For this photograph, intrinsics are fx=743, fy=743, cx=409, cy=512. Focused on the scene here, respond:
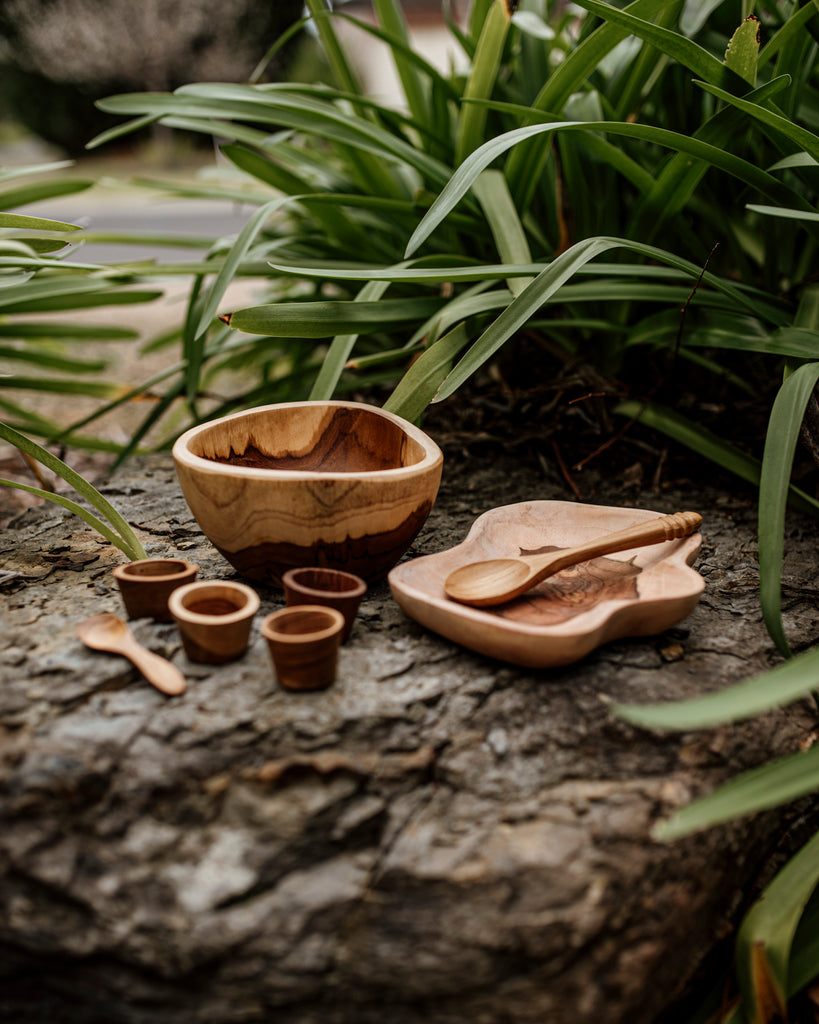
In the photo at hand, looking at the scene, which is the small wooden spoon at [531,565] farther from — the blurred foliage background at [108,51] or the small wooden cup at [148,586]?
the blurred foliage background at [108,51]

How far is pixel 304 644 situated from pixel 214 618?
0.07 meters

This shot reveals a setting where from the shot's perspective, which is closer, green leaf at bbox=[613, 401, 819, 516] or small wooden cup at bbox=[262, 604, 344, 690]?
small wooden cup at bbox=[262, 604, 344, 690]

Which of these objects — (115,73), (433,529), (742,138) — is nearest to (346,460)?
(433,529)

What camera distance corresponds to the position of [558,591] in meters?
0.66

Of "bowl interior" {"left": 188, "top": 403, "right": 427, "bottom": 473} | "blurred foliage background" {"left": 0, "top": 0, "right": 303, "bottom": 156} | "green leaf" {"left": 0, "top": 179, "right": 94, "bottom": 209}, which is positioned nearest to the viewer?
"bowl interior" {"left": 188, "top": 403, "right": 427, "bottom": 473}

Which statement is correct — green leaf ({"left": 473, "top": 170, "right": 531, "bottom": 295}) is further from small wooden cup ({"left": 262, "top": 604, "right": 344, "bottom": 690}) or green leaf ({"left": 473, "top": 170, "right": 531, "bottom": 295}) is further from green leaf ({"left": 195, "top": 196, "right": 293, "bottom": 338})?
small wooden cup ({"left": 262, "top": 604, "right": 344, "bottom": 690})

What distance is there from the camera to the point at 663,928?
1.59ft

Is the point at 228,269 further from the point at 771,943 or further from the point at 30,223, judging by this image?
the point at 771,943

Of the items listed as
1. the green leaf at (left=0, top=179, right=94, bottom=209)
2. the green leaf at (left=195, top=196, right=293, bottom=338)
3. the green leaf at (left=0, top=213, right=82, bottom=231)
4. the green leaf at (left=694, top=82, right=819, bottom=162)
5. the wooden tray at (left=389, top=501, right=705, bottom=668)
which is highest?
the green leaf at (left=694, top=82, right=819, bottom=162)

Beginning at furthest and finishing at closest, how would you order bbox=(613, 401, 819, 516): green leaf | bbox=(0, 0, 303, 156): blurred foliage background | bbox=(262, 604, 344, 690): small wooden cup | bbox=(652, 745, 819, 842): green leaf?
bbox=(0, 0, 303, 156): blurred foliage background
bbox=(613, 401, 819, 516): green leaf
bbox=(262, 604, 344, 690): small wooden cup
bbox=(652, 745, 819, 842): green leaf

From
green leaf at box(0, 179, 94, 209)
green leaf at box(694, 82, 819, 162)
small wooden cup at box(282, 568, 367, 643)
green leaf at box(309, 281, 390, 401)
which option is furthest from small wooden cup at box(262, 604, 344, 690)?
green leaf at box(0, 179, 94, 209)

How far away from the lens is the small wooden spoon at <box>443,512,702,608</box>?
0.62 meters

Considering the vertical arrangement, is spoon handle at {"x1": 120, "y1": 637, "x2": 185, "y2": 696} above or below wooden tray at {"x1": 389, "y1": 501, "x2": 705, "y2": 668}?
below

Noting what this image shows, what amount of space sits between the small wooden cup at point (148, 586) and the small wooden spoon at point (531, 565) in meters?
0.23
